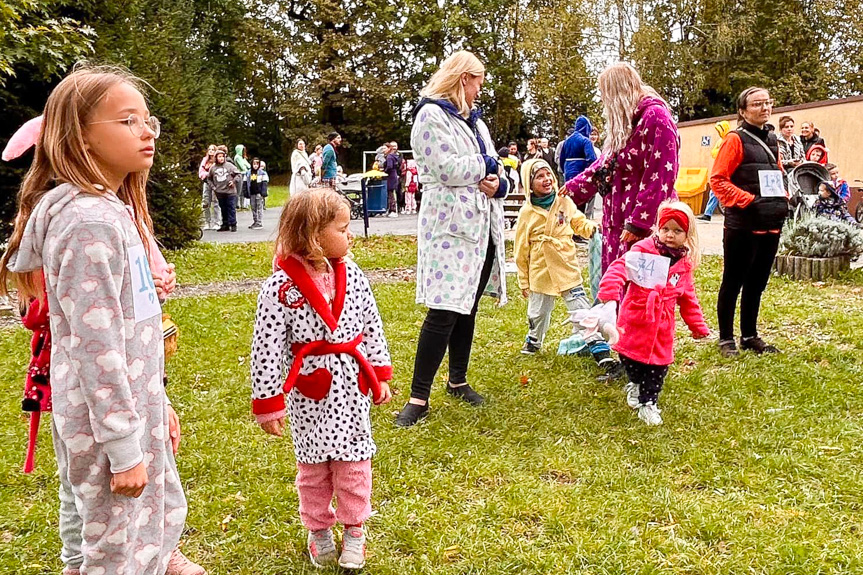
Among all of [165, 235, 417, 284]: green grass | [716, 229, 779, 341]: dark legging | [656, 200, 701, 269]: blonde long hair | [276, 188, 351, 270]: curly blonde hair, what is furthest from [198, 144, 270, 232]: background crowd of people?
[276, 188, 351, 270]: curly blonde hair

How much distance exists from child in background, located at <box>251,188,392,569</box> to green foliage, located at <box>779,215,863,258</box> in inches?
298

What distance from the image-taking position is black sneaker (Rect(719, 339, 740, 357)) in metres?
5.64

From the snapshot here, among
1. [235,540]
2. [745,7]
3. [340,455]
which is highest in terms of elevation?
[745,7]

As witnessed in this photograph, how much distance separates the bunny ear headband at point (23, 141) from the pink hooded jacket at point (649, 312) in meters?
2.91

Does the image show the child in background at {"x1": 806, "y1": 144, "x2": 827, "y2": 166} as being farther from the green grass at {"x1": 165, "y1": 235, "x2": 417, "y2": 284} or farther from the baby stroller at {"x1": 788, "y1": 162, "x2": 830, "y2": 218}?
the green grass at {"x1": 165, "y1": 235, "x2": 417, "y2": 284}

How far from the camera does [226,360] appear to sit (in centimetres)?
596

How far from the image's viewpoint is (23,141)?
7.64 ft

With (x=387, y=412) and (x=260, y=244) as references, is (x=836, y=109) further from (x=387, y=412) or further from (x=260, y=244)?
(x=387, y=412)

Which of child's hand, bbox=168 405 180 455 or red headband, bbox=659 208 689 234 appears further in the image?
red headband, bbox=659 208 689 234

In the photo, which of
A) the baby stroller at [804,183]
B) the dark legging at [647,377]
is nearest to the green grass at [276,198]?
the baby stroller at [804,183]

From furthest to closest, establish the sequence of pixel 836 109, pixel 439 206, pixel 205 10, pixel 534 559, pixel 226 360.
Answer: pixel 205 10 < pixel 836 109 < pixel 226 360 < pixel 439 206 < pixel 534 559

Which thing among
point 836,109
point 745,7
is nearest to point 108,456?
point 836,109

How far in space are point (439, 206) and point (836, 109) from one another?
15.1m

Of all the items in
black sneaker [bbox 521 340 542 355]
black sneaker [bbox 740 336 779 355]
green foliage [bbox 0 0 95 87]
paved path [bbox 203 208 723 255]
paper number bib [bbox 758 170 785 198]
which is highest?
green foliage [bbox 0 0 95 87]
